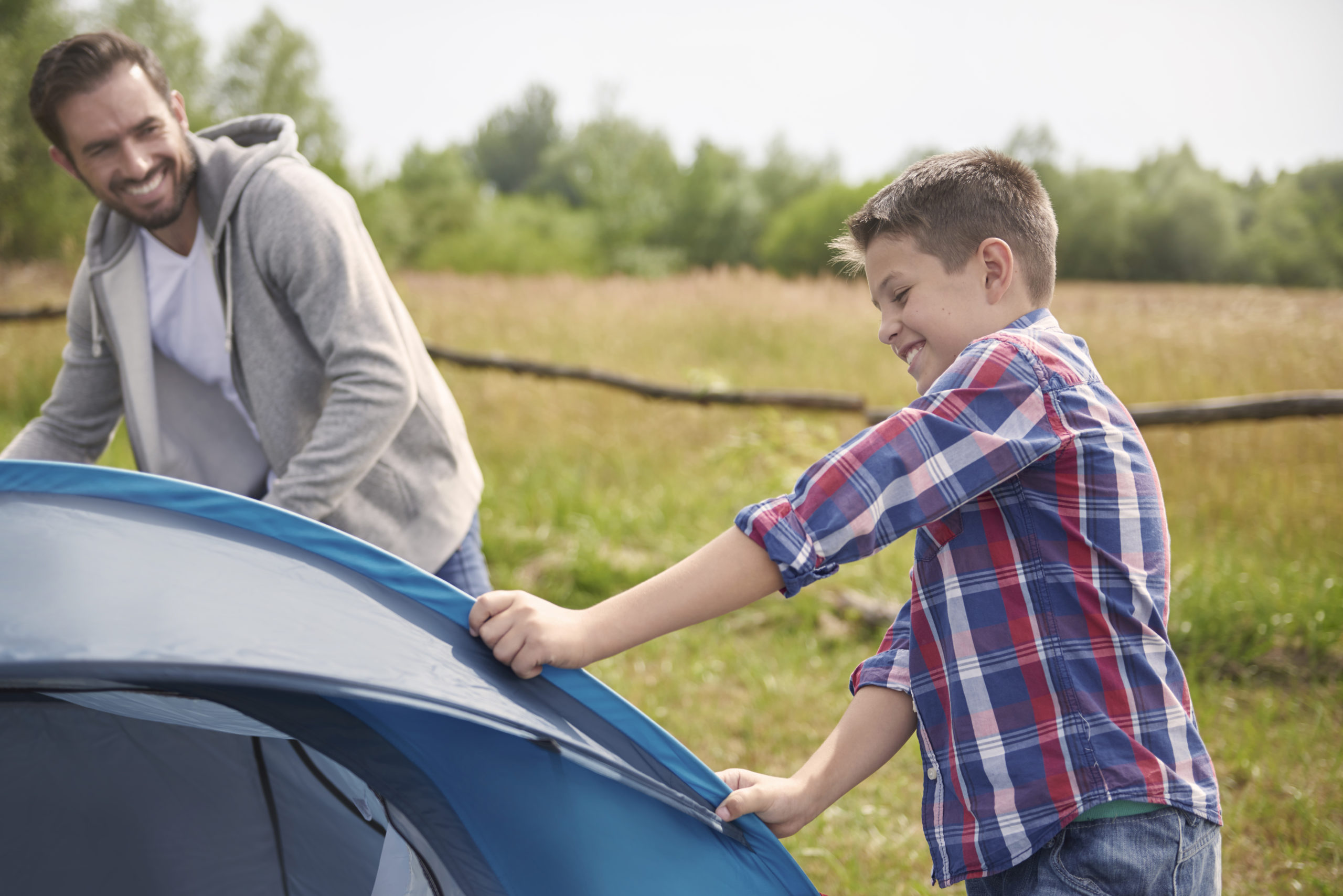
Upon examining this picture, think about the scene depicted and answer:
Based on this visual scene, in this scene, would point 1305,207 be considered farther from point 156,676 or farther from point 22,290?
point 22,290

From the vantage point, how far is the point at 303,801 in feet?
5.39

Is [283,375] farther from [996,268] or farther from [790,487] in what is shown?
[790,487]

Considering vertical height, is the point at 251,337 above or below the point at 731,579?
above

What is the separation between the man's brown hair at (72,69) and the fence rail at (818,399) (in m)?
3.51

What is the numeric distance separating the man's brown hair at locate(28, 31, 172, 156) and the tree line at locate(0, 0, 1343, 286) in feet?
45.5

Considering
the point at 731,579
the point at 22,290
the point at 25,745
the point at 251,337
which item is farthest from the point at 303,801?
the point at 22,290

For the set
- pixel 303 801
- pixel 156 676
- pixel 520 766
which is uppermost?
pixel 156 676

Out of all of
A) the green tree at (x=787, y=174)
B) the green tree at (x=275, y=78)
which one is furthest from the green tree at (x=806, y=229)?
the green tree at (x=275, y=78)

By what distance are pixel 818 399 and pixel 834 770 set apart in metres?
4.00

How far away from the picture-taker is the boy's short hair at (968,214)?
3.57 feet

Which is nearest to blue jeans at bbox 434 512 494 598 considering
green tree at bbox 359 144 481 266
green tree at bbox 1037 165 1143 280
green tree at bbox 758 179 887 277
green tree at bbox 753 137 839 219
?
green tree at bbox 1037 165 1143 280

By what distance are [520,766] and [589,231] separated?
32965mm

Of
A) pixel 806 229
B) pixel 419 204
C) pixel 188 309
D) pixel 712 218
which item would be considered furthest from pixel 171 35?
pixel 188 309

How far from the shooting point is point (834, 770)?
1.16 m
